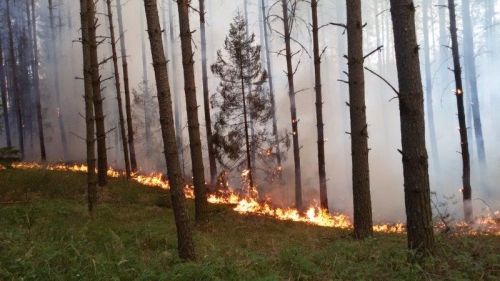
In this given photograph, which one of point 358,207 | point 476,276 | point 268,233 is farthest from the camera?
point 268,233

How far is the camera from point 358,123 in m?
7.96

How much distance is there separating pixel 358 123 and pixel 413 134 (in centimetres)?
294

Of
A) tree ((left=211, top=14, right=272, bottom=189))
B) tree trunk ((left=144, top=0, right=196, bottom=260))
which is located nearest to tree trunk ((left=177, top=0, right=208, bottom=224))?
tree trunk ((left=144, top=0, right=196, bottom=260))

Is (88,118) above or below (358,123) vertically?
above

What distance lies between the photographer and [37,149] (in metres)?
38.4

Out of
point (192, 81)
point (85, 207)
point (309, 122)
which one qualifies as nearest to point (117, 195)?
point (85, 207)

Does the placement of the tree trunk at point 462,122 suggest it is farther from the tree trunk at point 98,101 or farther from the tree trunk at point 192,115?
the tree trunk at point 98,101

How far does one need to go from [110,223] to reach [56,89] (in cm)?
3232

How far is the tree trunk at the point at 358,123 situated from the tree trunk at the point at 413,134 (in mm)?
2716

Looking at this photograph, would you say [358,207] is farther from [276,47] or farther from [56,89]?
[276,47]

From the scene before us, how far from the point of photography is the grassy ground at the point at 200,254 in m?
4.37

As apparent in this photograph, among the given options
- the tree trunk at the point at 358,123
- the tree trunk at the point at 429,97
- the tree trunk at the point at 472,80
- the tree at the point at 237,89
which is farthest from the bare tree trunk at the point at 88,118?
the tree trunk at the point at 429,97

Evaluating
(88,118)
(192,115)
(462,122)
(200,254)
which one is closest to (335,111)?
(462,122)

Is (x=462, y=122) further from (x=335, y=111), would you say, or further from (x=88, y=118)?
(x=335, y=111)
